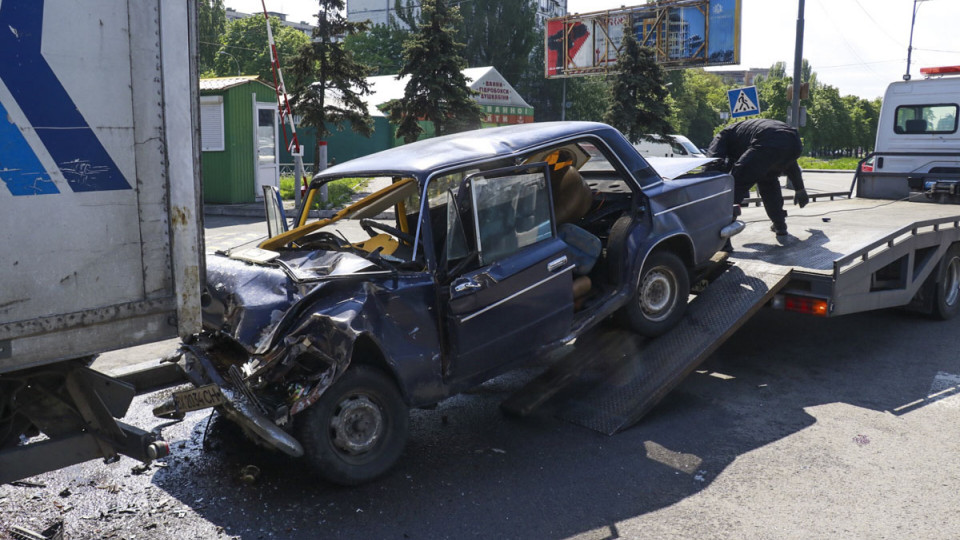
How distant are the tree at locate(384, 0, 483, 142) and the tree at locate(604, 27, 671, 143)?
620 centimetres

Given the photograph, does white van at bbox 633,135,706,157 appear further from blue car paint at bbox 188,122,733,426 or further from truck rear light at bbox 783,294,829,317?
blue car paint at bbox 188,122,733,426

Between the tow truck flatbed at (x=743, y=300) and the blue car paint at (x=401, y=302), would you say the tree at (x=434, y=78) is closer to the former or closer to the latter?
the tow truck flatbed at (x=743, y=300)

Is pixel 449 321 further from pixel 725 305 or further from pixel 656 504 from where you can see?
pixel 725 305

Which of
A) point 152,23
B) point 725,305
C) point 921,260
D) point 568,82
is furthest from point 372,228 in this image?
point 568,82

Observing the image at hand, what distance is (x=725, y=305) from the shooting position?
620 cm

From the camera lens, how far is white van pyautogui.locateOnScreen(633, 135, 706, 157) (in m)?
27.7

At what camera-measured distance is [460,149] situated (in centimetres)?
510

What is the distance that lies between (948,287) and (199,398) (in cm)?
777

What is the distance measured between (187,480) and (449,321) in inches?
71.2

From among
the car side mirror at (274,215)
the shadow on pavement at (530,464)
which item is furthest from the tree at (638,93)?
the car side mirror at (274,215)

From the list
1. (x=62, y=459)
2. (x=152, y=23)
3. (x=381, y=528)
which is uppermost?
(x=152, y=23)

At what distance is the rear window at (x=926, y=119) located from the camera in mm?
11641

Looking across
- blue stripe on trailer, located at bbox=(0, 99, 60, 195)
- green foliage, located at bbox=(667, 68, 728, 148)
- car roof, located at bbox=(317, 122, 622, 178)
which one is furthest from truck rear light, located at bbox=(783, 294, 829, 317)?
green foliage, located at bbox=(667, 68, 728, 148)

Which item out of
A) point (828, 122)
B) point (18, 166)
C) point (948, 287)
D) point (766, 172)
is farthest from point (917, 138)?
point (828, 122)
